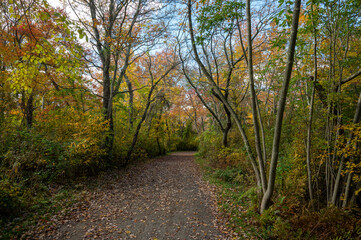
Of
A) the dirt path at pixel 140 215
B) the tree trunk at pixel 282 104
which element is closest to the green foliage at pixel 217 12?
the tree trunk at pixel 282 104

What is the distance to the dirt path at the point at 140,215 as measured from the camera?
3898 mm

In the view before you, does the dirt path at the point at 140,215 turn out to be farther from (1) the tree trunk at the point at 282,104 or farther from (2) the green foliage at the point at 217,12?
(2) the green foliage at the point at 217,12

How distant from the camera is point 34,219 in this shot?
4062 mm

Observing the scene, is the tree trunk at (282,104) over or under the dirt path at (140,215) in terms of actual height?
over

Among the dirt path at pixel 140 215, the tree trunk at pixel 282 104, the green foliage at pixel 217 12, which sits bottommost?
the dirt path at pixel 140 215

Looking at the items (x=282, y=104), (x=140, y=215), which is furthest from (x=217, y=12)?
(x=140, y=215)

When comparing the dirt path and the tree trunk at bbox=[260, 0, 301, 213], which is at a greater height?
the tree trunk at bbox=[260, 0, 301, 213]

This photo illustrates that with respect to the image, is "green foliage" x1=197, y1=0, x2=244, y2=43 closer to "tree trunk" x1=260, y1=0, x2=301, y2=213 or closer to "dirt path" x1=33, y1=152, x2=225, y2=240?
"tree trunk" x1=260, y1=0, x2=301, y2=213

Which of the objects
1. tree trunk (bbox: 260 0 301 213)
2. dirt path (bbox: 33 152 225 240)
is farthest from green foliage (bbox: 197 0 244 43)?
dirt path (bbox: 33 152 225 240)

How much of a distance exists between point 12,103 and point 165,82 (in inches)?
377

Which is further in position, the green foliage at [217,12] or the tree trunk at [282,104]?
the green foliage at [217,12]

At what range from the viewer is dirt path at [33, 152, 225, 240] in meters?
3.90

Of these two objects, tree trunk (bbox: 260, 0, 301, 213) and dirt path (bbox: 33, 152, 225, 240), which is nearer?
tree trunk (bbox: 260, 0, 301, 213)

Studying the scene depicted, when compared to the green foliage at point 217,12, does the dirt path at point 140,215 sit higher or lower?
lower
